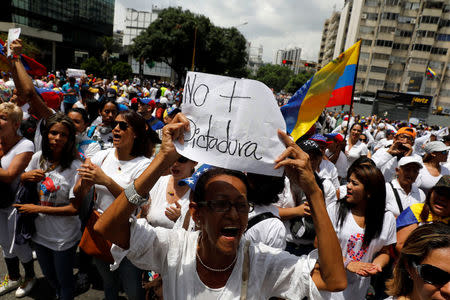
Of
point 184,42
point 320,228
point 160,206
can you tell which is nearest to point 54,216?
point 160,206

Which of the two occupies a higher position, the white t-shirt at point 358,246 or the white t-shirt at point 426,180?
the white t-shirt at point 426,180

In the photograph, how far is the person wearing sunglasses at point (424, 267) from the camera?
1.41 m

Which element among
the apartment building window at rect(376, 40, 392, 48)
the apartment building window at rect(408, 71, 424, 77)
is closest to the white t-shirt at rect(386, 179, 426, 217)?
the apartment building window at rect(408, 71, 424, 77)

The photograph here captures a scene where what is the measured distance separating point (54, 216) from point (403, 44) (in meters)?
72.4

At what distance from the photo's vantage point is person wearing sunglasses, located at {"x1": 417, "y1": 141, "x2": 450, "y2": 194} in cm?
422

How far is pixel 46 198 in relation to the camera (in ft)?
9.03

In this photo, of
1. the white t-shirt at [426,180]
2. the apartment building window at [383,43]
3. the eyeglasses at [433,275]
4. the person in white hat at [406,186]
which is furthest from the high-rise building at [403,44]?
the eyeglasses at [433,275]

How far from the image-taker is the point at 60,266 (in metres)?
2.77

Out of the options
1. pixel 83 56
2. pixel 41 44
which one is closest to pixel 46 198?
pixel 41 44

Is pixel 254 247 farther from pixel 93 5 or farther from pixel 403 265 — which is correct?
pixel 93 5

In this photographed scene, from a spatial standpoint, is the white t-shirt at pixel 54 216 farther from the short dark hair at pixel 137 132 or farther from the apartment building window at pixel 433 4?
the apartment building window at pixel 433 4

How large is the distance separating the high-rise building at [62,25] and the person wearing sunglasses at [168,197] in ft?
136

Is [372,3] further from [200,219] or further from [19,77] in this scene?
[200,219]

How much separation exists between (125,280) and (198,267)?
1.44m
